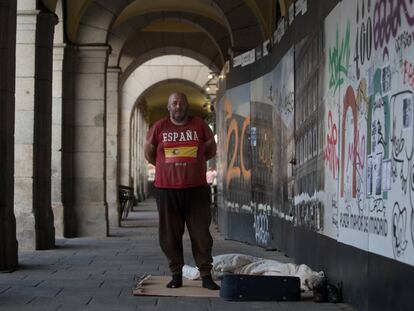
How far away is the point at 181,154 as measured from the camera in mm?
8094

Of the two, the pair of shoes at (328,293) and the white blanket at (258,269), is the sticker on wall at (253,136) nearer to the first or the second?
the white blanket at (258,269)

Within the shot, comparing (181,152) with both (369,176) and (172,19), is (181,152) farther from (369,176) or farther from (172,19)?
(172,19)

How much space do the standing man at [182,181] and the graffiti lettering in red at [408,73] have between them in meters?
2.91

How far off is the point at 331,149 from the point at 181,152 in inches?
53.7

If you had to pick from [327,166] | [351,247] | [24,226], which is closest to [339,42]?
[327,166]

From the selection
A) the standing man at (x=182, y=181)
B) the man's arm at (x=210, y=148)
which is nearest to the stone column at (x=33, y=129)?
the standing man at (x=182, y=181)

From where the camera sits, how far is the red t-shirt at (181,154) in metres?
8.07

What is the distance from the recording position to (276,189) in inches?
507

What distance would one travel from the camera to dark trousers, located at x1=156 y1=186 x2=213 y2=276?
26.7 feet

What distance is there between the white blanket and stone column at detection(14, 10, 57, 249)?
4.07 m

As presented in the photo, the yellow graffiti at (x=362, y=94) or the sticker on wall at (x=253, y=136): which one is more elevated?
the sticker on wall at (x=253, y=136)

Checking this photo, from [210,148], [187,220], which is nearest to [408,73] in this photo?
[210,148]

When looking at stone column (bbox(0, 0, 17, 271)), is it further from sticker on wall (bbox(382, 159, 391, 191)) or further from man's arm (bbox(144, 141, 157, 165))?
sticker on wall (bbox(382, 159, 391, 191))

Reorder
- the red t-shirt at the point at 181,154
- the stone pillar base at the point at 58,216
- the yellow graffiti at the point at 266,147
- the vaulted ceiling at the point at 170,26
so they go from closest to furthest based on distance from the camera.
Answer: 1. the red t-shirt at the point at 181,154
2. the yellow graffiti at the point at 266,147
3. the stone pillar base at the point at 58,216
4. the vaulted ceiling at the point at 170,26
